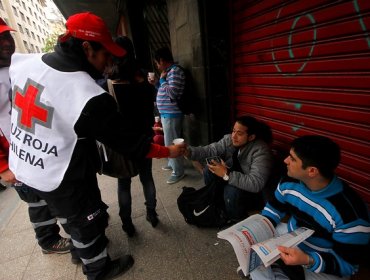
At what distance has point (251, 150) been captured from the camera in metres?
2.22

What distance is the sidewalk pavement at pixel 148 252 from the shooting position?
202cm

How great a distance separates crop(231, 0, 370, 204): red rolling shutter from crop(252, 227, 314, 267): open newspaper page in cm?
72

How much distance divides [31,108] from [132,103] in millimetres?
844

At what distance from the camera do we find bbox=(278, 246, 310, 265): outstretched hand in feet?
4.01

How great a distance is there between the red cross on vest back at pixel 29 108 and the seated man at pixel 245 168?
4.48 ft

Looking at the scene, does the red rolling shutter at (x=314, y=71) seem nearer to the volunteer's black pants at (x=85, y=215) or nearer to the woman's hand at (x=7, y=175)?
the volunteer's black pants at (x=85, y=215)

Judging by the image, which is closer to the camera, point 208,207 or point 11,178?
point 11,178

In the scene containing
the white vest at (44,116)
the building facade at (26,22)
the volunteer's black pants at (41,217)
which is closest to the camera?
the white vest at (44,116)

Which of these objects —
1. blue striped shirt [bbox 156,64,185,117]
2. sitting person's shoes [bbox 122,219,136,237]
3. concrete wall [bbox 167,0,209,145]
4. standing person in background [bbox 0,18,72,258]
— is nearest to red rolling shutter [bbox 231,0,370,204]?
concrete wall [bbox 167,0,209,145]

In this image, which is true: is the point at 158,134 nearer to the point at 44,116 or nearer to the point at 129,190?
Answer: the point at 129,190

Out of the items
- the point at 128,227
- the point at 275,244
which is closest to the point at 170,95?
the point at 128,227

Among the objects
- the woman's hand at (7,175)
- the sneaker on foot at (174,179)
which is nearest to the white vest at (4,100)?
the woman's hand at (7,175)

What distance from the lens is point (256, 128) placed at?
2213 mm

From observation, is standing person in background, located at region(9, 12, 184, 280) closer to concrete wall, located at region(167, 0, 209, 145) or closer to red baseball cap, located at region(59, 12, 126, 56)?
red baseball cap, located at region(59, 12, 126, 56)
